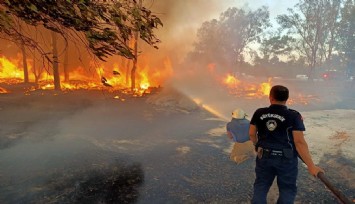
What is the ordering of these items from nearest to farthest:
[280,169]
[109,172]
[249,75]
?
[280,169] < [109,172] < [249,75]

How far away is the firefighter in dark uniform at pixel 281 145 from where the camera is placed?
12.5 feet

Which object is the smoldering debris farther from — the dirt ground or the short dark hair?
the short dark hair

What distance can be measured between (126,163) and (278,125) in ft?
14.8

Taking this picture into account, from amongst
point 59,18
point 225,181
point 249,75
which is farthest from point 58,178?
point 249,75

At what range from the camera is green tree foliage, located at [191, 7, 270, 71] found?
130 ft

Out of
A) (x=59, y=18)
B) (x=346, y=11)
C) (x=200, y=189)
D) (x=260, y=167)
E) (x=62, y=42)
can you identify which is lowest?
(x=200, y=189)

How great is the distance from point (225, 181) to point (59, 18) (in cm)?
476

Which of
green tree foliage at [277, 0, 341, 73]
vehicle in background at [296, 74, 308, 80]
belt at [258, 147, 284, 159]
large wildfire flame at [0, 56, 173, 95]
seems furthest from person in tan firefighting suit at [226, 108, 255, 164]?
vehicle in background at [296, 74, 308, 80]

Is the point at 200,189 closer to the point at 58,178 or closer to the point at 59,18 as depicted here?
the point at 58,178

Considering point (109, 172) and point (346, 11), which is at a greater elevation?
point (346, 11)

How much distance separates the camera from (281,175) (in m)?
3.92

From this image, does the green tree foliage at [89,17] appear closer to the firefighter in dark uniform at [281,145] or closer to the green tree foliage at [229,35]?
the firefighter in dark uniform at [281,145]

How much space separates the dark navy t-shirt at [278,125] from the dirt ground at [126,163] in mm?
1893

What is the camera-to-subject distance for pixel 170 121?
13.3 metres
